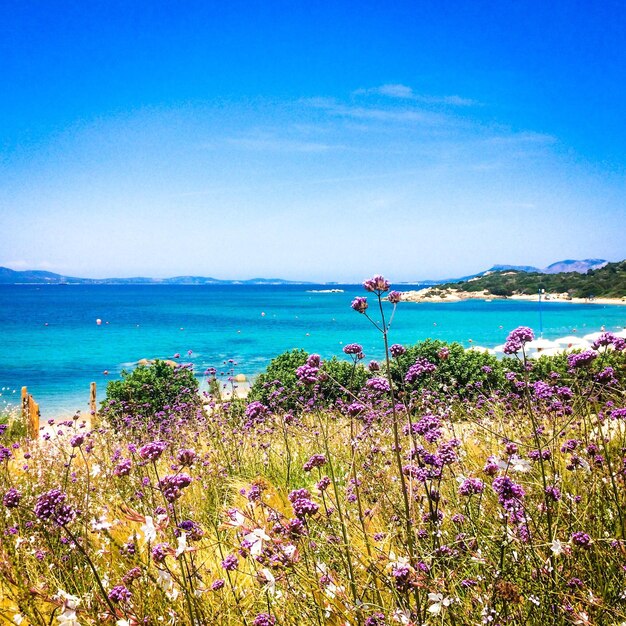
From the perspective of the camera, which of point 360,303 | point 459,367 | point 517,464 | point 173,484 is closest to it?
point 173,484

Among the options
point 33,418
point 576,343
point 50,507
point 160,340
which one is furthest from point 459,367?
point 160,340

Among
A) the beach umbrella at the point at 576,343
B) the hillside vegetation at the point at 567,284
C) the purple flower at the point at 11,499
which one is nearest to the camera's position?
the purple flower at the point at 11,499

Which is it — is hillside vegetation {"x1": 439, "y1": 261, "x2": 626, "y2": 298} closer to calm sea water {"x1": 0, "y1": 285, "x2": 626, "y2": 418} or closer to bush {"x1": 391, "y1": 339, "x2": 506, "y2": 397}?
calm sea water {"x1": 0, "y1": 285, "x2": 626, "y2": 418}

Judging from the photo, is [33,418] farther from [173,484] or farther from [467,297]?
[467,297]

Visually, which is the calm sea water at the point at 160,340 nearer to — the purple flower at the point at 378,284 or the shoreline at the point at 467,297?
the purple flower at the point at 378,284

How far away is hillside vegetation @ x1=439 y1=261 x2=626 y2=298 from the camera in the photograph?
80.2 metres

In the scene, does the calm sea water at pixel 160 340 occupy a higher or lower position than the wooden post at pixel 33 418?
lower

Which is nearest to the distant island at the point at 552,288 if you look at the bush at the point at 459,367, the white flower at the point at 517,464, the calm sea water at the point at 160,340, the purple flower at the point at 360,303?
the calm sea water at the point at 160,340

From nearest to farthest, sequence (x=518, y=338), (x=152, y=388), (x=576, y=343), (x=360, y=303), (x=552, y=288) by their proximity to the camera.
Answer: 1. (x=360, y=303)
2. (x=518, y=338)
3. (x=152, y=388)
4. (x=576, y=343)
5. (x=552, y=288)

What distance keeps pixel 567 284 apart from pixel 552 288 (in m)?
3.24

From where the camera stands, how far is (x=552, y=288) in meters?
94.1

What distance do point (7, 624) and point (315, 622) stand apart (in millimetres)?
1913

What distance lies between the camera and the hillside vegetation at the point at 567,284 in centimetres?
8023

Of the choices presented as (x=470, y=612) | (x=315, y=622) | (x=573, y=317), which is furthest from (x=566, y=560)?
(x=573, y=317)
